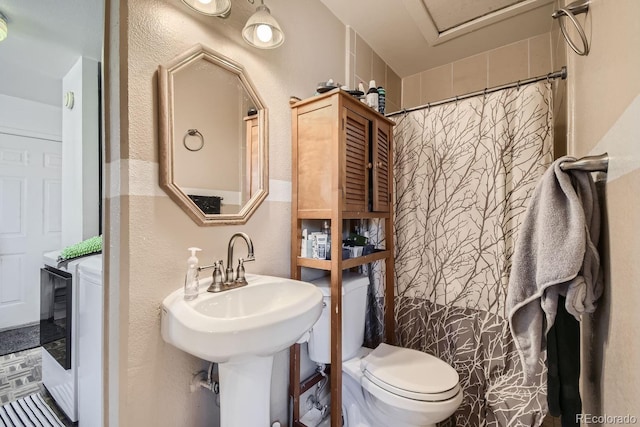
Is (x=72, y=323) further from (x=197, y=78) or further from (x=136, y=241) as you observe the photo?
(x=197, y=78)

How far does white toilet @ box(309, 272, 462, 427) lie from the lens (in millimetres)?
1141

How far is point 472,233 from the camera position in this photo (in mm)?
1538

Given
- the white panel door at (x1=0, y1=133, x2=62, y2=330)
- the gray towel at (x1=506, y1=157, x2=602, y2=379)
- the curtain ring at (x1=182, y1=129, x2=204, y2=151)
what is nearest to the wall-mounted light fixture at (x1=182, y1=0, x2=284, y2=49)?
the curtain ring at (x1=182, y1=129, x2=204, y2=151)

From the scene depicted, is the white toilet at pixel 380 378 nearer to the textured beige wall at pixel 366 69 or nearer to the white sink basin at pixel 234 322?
the white sink basin at pixel 234 322

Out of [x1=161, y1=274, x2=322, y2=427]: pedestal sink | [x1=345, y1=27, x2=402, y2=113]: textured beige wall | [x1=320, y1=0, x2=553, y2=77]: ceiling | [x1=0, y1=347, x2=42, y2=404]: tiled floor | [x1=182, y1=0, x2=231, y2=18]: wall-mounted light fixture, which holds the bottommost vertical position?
[x1=0, y1=347, x2=42, y2=404]: tiled floor

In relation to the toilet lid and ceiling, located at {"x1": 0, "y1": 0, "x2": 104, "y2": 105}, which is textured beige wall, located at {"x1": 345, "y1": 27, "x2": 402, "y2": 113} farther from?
the toilet lid

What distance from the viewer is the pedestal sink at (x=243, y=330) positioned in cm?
75

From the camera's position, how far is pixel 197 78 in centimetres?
107

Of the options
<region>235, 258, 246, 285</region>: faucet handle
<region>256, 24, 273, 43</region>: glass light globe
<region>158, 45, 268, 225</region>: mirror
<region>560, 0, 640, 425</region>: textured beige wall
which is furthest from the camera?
<region>256, 24, 273, 43</region>: glass light globe

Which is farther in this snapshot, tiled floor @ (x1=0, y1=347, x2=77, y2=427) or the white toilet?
tiled floor @ (x1=0, y1=347, x2=77, y2=427)

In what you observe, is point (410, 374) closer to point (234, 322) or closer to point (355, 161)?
point (234, 322)

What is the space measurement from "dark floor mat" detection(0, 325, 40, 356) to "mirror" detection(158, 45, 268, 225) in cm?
294

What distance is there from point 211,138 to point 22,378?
2542 millimetres

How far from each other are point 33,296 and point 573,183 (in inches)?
179
